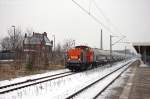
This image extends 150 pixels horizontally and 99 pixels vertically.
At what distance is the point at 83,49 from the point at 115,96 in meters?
22.3

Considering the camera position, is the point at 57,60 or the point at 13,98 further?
the point at 57,60

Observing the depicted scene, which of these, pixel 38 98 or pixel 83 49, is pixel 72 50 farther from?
pixel 38 98

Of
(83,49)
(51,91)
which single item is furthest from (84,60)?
(51,91)

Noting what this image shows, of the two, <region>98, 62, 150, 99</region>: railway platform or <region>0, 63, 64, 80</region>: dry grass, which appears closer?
<region>98, 62, 150, 99</region>: railway platform

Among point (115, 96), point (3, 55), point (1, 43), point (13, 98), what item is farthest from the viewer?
point (1, 43)

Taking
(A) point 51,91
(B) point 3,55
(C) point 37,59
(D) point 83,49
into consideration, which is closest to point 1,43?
(B) point 3,55

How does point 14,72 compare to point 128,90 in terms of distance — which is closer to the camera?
point 128,90

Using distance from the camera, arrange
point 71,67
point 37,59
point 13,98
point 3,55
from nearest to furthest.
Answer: point 13,98 → point 71,67 → point 37,59 → point 3,55

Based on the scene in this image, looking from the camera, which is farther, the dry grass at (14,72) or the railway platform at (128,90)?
the dry grass at (14,72)

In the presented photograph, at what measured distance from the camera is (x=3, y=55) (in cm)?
8450

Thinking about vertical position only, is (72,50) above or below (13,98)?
above

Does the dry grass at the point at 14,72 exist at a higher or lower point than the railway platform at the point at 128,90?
higher

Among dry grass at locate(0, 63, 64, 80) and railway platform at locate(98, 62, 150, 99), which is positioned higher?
dry grass at locate(0, 63, 64, 80)

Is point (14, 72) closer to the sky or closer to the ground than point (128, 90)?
closer to the sky
